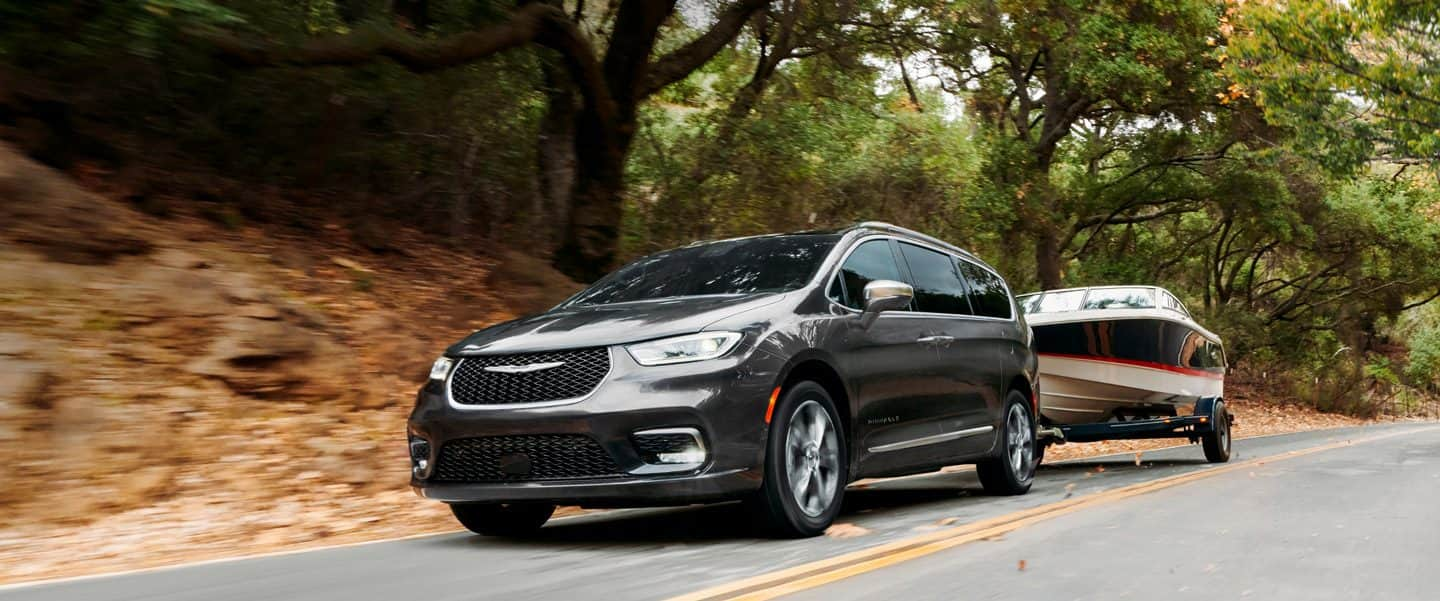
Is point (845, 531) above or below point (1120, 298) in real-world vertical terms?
below

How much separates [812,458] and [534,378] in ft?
5.12

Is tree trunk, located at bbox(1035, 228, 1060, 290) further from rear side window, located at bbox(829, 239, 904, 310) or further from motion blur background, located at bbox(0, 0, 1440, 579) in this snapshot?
rear side window, located at bbox(829, 239, 904, 310)

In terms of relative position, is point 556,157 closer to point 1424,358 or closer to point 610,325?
point 610,325

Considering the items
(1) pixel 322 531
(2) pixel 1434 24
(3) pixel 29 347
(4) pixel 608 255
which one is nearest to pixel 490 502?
(1) pixel 322 531

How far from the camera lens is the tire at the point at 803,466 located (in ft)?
21.6

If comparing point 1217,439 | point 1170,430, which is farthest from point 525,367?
point 1217,439

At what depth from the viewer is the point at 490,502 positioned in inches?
257

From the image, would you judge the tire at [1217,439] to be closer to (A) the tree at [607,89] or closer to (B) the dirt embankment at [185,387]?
(A) the tree at [607,89]

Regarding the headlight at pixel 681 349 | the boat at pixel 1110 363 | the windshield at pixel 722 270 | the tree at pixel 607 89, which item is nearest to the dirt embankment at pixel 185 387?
the windshield at pixel 722 270

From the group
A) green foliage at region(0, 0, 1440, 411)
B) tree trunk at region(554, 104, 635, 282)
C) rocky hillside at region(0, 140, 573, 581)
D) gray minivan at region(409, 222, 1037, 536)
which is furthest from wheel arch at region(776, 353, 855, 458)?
tree trunk at region(554, 104, 635, 282)

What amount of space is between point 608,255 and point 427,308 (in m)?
3.07

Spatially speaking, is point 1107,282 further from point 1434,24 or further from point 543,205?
point 543,205

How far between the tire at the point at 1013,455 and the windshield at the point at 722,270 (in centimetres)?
250

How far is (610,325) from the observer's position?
6629 mm
